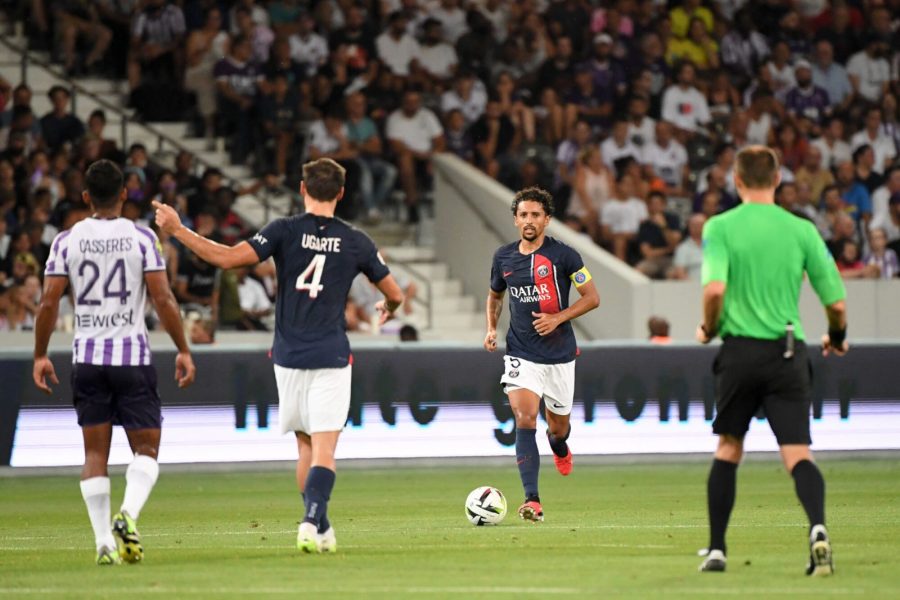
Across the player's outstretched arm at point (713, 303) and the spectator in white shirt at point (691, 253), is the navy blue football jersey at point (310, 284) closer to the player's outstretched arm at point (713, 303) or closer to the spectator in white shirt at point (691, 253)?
the player's outstretched arm at point (713, 303)

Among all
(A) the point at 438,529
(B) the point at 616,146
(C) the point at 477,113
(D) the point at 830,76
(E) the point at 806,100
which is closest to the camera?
(A) the point at 438,529

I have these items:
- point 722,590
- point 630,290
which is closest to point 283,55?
point 630,290

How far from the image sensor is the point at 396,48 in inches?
997

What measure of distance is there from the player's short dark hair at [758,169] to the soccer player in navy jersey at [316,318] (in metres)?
2.12

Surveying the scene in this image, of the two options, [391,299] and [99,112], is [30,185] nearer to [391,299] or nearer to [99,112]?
[99,112]

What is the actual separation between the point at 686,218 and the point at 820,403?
662cm

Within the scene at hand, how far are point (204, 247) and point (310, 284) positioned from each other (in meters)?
0.69

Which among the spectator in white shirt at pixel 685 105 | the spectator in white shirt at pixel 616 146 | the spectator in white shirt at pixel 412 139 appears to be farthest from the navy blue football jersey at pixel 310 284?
the spectator in white shirt at pixel 685 105

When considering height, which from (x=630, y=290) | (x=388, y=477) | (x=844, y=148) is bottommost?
(x=388, y=477)

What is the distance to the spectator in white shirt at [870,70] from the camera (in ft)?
90.7

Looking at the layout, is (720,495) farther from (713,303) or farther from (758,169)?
(758,169)

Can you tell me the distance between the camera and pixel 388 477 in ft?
56.6

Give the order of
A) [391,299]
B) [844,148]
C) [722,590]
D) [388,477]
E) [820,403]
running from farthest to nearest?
1. [844,148]
2. [820,403]
3. [388,477]
4. [391,299]
5. [722,590]

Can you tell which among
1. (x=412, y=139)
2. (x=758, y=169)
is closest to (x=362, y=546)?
(x=758, y=169)
